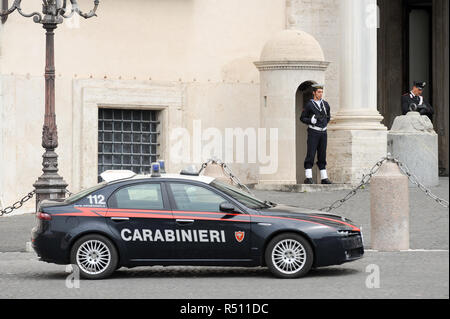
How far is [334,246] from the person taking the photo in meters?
14.3

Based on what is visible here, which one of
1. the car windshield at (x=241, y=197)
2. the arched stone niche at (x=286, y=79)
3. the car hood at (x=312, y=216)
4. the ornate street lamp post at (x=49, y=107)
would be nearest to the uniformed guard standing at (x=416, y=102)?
the arched stone niche at (x=286, y=79)

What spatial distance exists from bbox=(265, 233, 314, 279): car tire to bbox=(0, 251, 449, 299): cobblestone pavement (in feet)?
0.47

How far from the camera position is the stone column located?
2636 cm

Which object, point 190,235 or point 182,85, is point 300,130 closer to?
point 182,85

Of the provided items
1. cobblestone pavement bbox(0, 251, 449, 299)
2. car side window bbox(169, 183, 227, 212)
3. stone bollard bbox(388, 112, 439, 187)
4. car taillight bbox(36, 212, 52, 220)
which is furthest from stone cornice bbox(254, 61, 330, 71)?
car taillight bbox(36, 212, 52, 220)

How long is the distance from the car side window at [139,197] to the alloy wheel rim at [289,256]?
1.52m

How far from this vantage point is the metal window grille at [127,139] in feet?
88.5

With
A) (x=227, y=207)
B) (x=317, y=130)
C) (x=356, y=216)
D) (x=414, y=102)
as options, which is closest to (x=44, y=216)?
(x=227, y=207)

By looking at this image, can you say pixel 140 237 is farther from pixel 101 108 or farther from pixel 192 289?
pixel 101 108

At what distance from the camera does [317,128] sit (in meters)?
25.5

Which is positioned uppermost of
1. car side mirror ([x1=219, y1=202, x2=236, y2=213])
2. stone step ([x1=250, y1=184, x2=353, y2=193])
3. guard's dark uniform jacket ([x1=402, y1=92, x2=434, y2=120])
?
guard's dark uniform jacket ([x1=402, y1=92, x2=434, y2=120])

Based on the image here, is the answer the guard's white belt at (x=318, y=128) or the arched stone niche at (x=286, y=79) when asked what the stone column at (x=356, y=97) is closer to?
the arched stone niche at (x=286, y=79)

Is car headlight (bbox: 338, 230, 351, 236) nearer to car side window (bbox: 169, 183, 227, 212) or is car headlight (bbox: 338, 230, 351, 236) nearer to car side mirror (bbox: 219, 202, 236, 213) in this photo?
car side mirror (bbox: 219, 202, 236, 213)
